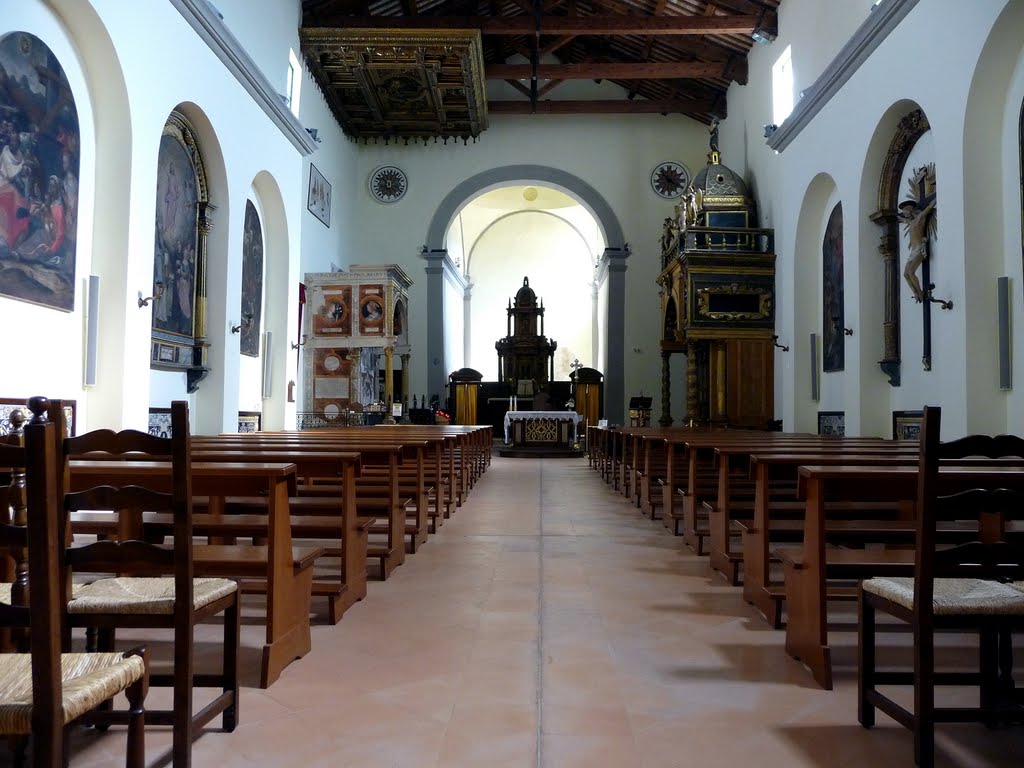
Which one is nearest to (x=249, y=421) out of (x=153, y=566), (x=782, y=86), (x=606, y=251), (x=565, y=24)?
(x=565, y=24)

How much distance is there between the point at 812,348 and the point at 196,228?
843 cm

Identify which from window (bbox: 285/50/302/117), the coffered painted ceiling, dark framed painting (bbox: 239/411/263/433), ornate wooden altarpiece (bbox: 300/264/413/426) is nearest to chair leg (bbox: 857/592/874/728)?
dark framed painting (bbox: 239/411/263/433)

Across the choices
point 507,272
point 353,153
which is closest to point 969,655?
point 353,153

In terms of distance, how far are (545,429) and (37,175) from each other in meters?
11.6

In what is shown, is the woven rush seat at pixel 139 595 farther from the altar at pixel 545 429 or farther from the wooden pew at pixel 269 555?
the altar at pixel 545 429

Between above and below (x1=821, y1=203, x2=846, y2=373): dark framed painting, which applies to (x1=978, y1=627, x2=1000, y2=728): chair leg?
below

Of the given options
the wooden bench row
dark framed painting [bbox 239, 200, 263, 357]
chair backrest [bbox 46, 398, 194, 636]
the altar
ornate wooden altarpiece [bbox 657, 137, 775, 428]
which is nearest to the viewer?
chair backrest [bbox 46, 398, 194, 636]

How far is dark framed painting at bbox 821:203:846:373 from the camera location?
436 inches

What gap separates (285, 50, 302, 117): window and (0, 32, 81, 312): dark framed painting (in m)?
7.03

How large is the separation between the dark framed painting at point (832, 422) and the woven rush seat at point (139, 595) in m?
9.57

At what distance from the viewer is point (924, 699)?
7.32ft

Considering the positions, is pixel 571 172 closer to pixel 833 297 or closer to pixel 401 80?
pixel 401 80

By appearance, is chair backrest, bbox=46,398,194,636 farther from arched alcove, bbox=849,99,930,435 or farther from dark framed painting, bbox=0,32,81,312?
arched alcove, bbox=849,99,930,435

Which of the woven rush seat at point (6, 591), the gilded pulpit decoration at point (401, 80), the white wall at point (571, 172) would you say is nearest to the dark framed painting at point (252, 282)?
the gilded pulpit decoration at point (401, 80)
